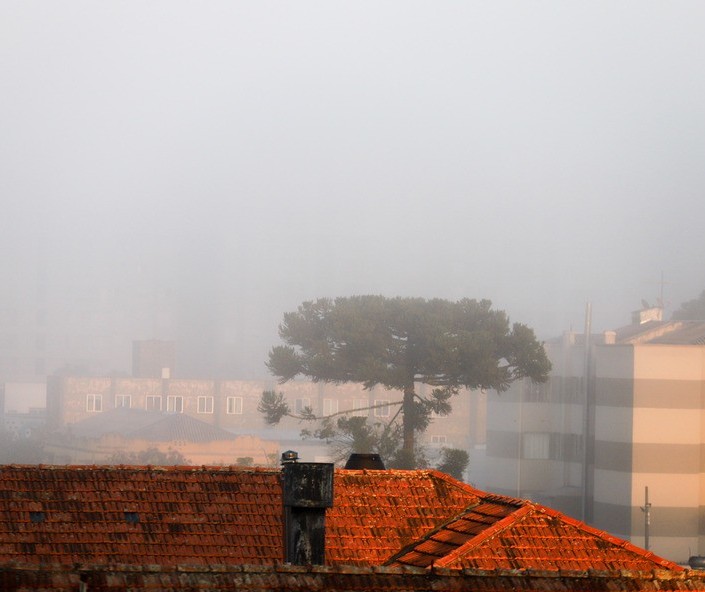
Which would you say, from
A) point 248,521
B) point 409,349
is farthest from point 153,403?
point 248,521

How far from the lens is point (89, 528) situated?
21.5 metres

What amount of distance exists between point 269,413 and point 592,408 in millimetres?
18684

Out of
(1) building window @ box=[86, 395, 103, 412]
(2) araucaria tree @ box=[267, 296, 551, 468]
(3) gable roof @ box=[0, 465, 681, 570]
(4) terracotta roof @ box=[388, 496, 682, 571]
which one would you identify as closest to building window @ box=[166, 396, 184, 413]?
(1) building window @ box=[86, 395, 103, 412]

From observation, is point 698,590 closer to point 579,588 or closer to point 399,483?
point 579,588

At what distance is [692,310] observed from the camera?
11594 cm

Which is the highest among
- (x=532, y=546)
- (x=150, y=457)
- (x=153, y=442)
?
(x=532, y=546)

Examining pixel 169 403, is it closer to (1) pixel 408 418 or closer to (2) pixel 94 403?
(2) pixel 94 403

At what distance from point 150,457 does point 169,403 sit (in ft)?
85.6

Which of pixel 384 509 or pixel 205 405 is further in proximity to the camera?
pixel 205 405

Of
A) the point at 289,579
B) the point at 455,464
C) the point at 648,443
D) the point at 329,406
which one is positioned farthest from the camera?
the point at 329,406

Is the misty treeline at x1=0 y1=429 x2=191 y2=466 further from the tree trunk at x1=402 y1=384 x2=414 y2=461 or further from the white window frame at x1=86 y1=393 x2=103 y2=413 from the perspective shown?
the tree trunk at x1=402 y1=384 x2=414 y2=461

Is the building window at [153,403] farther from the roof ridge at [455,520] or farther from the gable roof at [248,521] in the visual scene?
the roof ridge at [455,520]

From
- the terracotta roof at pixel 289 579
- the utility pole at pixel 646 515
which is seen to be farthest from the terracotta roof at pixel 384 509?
the utility pole at pixel 646 515

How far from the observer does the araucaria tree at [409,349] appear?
6938cm
